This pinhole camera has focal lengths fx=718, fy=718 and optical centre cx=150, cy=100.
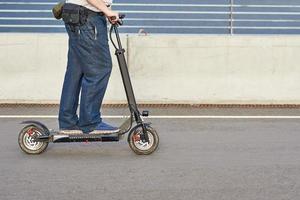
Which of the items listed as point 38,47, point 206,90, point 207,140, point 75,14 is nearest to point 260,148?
point 207,140

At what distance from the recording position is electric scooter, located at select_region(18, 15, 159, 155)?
6.80 m

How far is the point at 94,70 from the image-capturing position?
266 inches

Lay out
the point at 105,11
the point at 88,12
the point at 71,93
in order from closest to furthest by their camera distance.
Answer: the point at 105,11 < the point at 88,12 < the point at 71,93

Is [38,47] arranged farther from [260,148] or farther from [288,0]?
[288,0]

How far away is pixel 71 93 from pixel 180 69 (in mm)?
3570

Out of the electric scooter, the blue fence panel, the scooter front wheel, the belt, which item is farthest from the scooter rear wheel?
the blue fence panel

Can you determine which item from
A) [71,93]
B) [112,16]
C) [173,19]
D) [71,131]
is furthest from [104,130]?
[173,19]

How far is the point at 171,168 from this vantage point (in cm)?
644

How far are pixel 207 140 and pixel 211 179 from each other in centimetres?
164

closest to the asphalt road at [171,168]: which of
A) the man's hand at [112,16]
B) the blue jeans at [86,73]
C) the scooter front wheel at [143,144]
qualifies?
the scooter front wheel at [143,144]

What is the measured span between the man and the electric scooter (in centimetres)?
7

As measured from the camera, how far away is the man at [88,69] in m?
6.70

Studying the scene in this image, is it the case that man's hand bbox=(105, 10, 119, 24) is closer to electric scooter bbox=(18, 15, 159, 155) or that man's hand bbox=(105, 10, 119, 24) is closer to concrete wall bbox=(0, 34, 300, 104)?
electric scooter bbox=(18, 15, 159, 155)

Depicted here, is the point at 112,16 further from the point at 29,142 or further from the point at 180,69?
the point at 180,69
